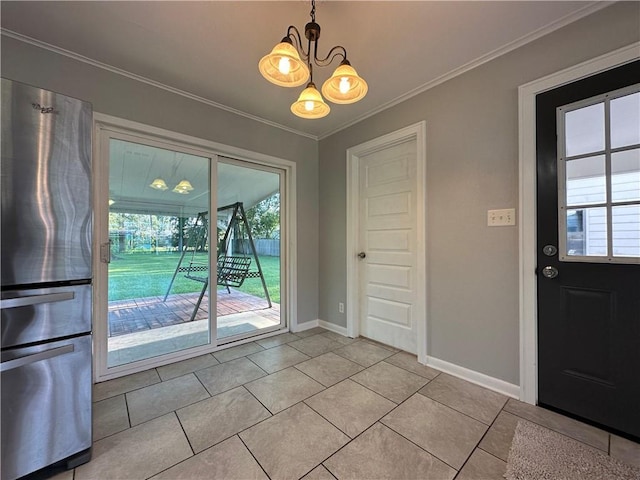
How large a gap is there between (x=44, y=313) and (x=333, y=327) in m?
2.59

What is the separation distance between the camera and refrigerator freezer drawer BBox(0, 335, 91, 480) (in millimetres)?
1111

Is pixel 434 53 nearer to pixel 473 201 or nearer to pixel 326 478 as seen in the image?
pixel 473 201

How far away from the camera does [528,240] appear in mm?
1762

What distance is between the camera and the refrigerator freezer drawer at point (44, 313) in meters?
1.12

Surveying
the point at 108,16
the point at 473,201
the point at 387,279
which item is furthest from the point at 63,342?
the point at 473,201

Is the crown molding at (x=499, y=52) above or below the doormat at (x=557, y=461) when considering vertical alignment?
above

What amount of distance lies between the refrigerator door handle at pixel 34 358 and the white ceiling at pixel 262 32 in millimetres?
1921

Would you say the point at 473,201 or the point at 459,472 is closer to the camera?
the point at 459,472

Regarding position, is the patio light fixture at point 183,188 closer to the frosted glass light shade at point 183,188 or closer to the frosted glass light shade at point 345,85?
the frosted glass light shade at point 183,188

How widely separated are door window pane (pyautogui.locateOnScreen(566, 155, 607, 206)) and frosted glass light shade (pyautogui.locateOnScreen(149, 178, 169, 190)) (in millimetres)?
3169

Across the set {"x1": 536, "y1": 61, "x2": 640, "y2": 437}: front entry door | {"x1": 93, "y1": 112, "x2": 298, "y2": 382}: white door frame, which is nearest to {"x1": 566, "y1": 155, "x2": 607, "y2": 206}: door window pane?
{"x1": 536, "y1": 61, "x2": 640, "y2": 437}: front entry door

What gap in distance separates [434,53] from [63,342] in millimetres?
2864

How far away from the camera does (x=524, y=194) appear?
69.6 inches

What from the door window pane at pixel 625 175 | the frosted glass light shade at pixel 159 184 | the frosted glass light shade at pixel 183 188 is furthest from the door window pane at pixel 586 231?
the frosted glass light shade at pixel 159 184
